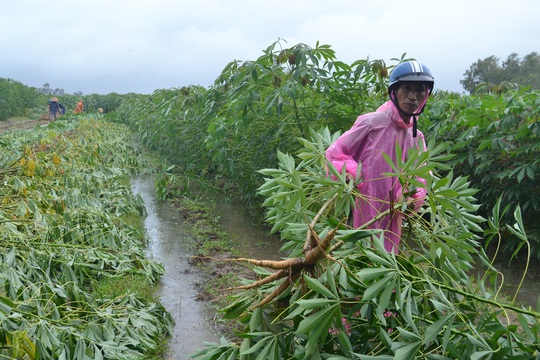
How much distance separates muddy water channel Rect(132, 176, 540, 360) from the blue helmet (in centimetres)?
112

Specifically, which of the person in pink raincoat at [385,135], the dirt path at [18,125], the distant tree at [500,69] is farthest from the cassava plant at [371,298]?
the distant tree at [500,69]

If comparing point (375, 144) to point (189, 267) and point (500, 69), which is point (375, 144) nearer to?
point (189, 267)

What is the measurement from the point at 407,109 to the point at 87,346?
79.6 inches

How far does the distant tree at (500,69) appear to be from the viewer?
26.5 meters

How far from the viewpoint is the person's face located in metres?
2.80

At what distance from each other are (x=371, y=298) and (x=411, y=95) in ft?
4.55

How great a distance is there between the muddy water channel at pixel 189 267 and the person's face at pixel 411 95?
1.03 m

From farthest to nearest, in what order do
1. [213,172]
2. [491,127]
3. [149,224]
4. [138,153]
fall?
[138,153], [213,172], [149,224], [491,127]

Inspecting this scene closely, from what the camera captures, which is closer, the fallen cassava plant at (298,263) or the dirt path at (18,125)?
the fallen cassava plant at (298,263)

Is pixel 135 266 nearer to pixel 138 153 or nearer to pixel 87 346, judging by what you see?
pixel 87 346

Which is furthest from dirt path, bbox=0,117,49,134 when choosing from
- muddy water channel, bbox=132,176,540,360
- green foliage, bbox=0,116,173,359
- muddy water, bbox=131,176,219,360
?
green foliage, bbox=0,116,173,359

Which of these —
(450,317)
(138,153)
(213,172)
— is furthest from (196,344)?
(138,153)

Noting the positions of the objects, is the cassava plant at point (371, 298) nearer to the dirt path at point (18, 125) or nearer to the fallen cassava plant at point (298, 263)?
the fallen cassava plant at point (298, 263)

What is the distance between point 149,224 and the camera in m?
7.19
